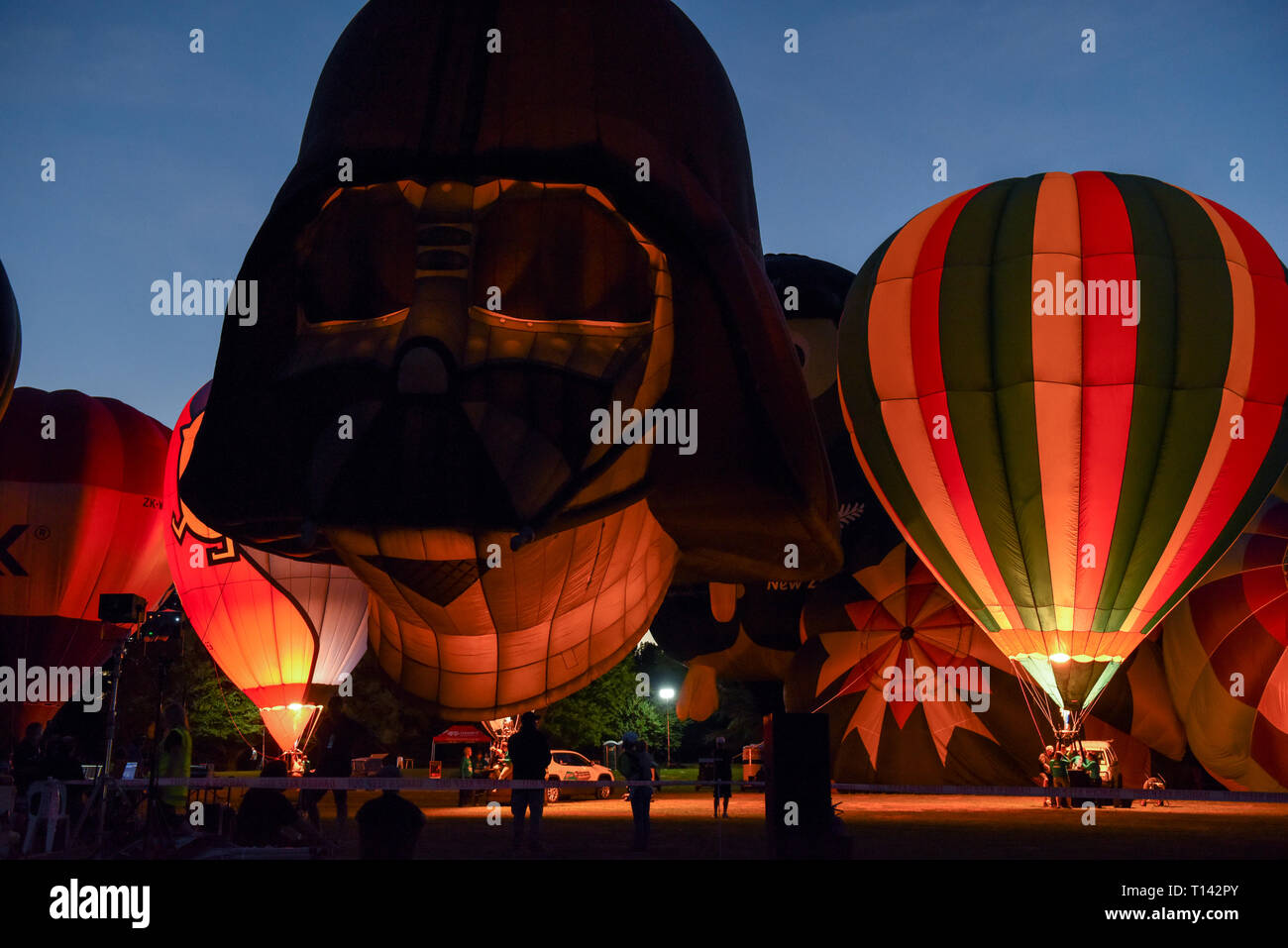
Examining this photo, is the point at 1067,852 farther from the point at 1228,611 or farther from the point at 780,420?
the point at 1228,611

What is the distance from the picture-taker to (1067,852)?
9148 mm

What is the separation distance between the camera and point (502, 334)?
5.80 m

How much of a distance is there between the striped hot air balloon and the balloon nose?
30.8 feet

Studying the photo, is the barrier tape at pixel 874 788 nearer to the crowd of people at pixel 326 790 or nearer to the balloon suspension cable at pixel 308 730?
the crowd of people at pixel 326 790

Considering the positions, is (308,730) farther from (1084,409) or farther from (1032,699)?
(1084,409)

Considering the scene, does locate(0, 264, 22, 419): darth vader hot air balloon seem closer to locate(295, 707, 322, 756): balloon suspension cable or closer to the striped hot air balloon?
the striped hot air balloon

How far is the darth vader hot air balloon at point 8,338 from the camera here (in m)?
9.21

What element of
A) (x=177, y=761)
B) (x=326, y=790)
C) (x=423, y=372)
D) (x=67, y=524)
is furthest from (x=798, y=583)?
(x=423, y=372)

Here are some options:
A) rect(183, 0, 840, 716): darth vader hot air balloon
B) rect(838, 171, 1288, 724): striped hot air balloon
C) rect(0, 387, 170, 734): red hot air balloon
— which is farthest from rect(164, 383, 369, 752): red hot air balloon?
rect(183, 0, 840, 716): darth vader hot air balloon

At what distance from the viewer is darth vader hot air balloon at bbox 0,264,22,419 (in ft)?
30.2

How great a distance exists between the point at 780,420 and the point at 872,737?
42.7 feet

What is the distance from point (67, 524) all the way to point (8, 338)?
400 inches
